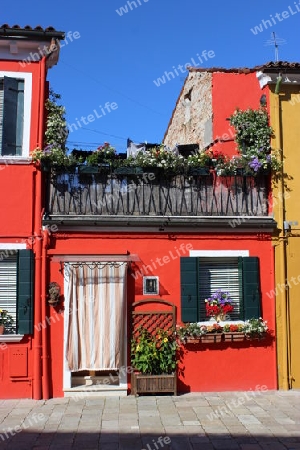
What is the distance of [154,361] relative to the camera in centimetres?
835

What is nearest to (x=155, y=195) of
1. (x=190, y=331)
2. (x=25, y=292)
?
(x=190, y=331)

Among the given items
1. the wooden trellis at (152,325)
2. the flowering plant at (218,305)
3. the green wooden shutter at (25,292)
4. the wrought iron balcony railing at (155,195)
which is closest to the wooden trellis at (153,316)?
the wooden trellis at (152,325)

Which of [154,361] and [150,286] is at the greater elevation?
[150,286]

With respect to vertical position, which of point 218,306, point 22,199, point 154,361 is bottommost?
point 154,361

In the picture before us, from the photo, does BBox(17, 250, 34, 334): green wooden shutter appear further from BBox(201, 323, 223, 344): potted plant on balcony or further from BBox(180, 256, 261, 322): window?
BBox(201, 323, 223, 344): potted plant on balcony

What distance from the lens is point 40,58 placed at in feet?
29.3

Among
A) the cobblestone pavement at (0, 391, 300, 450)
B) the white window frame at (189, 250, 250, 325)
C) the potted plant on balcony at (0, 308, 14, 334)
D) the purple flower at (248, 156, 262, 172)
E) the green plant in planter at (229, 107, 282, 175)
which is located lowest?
the cobblestone pavement at (0, 391, 300, 450)

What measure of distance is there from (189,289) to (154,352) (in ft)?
4.55

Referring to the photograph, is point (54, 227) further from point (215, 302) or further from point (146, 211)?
point (215, 302)

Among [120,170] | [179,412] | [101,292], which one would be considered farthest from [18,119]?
[179,412]

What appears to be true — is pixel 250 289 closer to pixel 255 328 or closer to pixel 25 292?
pixel 255 328

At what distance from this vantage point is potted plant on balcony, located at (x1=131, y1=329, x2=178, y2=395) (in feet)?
27.1

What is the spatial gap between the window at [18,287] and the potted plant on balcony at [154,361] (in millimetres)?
2070

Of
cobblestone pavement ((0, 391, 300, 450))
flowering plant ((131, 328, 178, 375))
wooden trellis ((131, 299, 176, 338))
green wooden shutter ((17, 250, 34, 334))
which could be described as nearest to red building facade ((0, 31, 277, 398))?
green wooden shutter ((17, 250, 34, 334))
